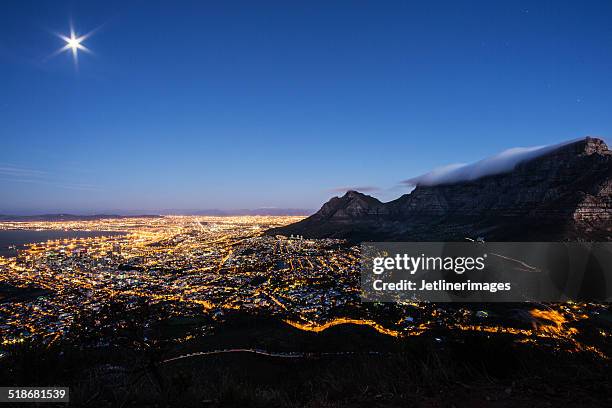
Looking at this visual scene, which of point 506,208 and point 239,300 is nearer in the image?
point 239,300

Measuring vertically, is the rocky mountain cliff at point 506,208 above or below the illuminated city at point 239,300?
above

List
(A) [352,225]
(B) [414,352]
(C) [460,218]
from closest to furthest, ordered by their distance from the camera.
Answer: (B) [414,352] < (C) [460,218] < (A) [352,225]

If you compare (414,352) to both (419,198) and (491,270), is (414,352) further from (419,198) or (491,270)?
(419,198)

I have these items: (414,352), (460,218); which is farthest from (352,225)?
(414,352)

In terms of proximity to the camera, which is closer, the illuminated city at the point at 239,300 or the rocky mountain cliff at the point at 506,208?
the illuminated city at the point at 239,300

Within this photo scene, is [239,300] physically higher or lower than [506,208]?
lower

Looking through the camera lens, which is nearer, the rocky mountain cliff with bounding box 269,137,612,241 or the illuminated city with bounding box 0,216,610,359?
the illuminated city with bounding box 0,216,610,359

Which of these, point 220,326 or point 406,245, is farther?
point 406,245

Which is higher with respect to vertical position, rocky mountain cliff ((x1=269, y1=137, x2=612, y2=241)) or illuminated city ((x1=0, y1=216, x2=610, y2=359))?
rocky mountain cliff ((x1=269, y1=137, x2=612, y2=241))
